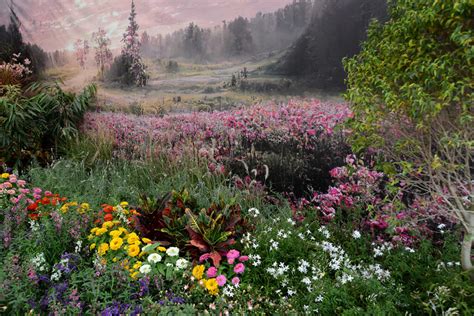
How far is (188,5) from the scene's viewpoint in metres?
5.71

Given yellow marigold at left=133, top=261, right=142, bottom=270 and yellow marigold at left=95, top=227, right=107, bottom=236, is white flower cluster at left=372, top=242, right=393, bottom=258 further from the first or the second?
yellow marigold at left=95, top=227, right=107, bottom=236

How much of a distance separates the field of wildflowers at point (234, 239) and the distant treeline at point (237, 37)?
916mm

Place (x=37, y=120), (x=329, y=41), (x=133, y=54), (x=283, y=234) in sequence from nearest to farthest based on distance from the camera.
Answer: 1. (x=283, y=234)
2. (x=329, y=41)
3. (x=37, y=120)
4. (x=133, y=54)

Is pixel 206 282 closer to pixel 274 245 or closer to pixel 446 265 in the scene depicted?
pixel 274 245

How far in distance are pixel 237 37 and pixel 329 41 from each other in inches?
53.7

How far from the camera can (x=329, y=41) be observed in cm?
462

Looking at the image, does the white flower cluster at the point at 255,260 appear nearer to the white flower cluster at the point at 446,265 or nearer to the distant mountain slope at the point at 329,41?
the white flower cluster at the point at 446,265

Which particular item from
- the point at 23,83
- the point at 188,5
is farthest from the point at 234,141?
the point at 23,83

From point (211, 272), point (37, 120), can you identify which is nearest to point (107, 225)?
point (211, 272)

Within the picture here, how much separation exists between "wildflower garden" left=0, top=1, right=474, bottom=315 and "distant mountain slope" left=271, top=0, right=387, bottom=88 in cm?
40

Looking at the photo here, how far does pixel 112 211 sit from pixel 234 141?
7.13 ft

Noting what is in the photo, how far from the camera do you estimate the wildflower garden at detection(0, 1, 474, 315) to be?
2.31 metres

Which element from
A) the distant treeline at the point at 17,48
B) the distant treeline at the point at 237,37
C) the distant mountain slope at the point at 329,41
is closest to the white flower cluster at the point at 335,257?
the distant mountain slope at the point at 329,41

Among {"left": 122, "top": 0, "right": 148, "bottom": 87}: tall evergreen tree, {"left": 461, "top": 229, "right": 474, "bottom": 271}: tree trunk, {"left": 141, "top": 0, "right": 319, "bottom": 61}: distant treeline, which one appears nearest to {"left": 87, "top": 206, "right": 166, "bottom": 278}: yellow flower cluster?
{"left": 461, "top": 229, "right": 474, "bottom": 271}: tree trunk
